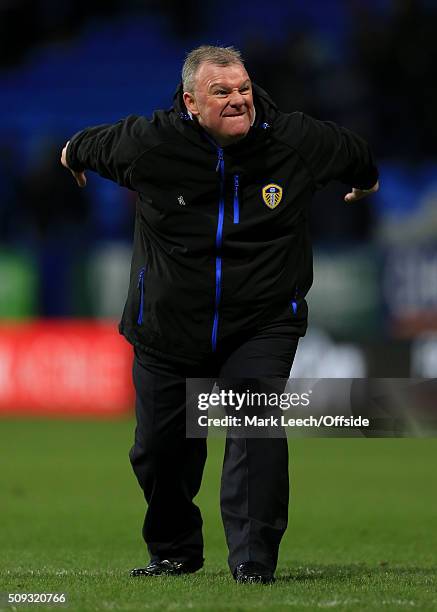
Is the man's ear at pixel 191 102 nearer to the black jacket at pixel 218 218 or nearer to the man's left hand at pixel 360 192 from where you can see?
the black jacket at pixel 218 218

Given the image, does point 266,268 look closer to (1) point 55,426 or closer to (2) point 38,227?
(1) point 55,426

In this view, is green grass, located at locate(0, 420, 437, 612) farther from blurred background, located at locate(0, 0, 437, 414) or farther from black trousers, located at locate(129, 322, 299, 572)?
blurred background, located at locate(0, 0, 437, 414)

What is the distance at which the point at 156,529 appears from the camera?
5.44 metres

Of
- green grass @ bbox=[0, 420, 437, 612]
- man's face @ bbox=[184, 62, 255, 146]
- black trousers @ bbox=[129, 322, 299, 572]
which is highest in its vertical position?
man's face @ bbox=[184, 62, 255, 146]

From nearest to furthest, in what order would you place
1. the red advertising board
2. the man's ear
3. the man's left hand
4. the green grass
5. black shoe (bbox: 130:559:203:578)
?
1. the green grass
2. the man's ear
3. black shoe (bbox: 130:559:203:578)
4. the man's left hand
5. the red advertising board

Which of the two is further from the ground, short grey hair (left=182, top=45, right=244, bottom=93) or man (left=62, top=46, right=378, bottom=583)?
short grey hair (left=182, top=45, right=244, bottom=93)

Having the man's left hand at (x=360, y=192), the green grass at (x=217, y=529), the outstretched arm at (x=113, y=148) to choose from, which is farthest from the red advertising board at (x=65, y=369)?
the outstretched arm at (x=113, y=148)

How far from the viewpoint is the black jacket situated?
5.09 metres

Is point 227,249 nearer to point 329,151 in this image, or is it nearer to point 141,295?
point 141,295

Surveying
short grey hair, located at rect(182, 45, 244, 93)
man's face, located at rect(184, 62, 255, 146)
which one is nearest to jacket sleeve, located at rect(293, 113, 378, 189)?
man's face, located at rect(184, 62, 255, 146)

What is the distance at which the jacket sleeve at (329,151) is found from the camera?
5.18 m

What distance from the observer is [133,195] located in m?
21.4

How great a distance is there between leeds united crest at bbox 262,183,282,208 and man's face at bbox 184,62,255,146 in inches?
9.5

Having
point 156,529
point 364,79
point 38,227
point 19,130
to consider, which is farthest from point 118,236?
point 156,529
